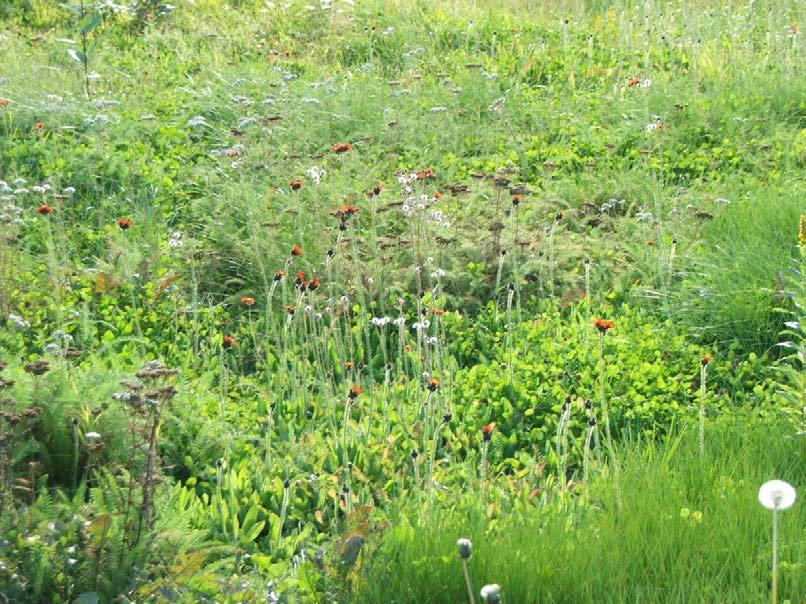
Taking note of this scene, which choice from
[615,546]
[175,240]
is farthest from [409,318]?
[615,546]

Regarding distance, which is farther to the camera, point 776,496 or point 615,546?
point 615,546

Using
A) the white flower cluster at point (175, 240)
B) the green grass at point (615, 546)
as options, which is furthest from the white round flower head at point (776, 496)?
the white flower cluster at point (175, 240)

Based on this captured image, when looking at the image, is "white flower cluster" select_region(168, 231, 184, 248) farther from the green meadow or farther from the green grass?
the green grass

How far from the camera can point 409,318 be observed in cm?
496

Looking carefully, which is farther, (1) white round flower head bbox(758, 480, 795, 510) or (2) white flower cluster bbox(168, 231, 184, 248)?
(2) white flower cluster bbox(168, 231, 184, 248)

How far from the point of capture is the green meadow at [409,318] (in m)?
2.72

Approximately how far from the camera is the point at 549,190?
6094mm

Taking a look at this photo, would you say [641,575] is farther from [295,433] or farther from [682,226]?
[682,226]

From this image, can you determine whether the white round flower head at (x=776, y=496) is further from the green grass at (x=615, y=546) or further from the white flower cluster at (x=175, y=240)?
the white flower cluster at (x=175, y=240)

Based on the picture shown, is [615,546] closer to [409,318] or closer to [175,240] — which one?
[409,318]

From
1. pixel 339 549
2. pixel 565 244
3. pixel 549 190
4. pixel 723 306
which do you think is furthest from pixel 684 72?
pixel 339 549

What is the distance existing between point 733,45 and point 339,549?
7.18 meters

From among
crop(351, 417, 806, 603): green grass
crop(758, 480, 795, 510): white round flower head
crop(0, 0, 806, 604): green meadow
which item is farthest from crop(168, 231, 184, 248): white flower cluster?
crop(758, 480, 795, 510): white round flower head

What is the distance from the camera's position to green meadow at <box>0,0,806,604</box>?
2723 mm
